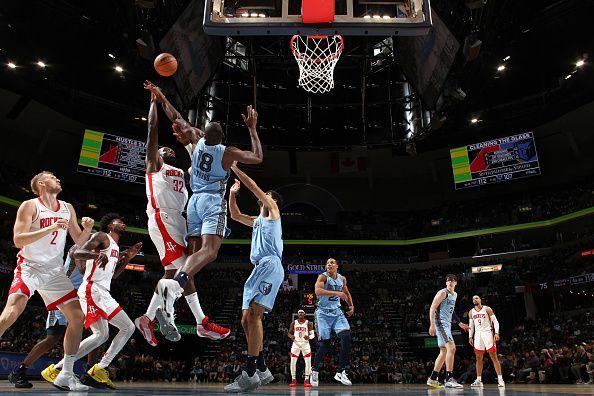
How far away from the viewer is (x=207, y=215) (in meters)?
5.12

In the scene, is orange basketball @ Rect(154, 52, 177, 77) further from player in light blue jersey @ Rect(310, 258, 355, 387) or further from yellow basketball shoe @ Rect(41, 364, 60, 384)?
player in light blue jersey @ Rect(310, 258, 355, 387)

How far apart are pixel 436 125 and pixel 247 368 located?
1598 centimetres

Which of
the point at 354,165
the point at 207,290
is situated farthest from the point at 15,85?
the point at 354,165

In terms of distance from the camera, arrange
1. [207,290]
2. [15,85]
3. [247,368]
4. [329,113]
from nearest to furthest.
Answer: [247,368], [15,85], [329,113], [207,290]

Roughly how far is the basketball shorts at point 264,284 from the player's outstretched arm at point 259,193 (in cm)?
55

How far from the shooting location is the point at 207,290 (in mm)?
28172

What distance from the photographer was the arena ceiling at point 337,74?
15.6 metres

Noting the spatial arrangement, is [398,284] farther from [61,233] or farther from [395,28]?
[61,233]

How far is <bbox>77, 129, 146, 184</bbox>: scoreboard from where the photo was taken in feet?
76.9

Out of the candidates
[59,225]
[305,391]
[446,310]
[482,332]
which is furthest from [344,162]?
[59,225]

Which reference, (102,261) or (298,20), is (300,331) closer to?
(102,261)

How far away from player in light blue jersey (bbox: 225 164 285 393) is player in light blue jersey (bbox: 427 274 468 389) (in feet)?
14.3

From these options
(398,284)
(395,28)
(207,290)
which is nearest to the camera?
(395,28)

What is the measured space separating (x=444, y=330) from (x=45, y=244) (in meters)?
7.03
